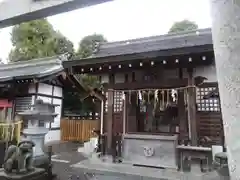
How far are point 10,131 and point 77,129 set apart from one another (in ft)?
15.9

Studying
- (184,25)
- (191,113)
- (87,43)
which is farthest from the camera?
(87,43)

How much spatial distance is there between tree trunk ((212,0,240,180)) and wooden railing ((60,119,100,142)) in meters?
11.5

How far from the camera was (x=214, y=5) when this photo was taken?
1.24 m

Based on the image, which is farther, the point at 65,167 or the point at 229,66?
the point at 65,167

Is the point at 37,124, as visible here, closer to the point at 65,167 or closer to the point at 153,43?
the point at 65,167

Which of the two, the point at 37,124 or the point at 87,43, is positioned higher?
the point at 87,43

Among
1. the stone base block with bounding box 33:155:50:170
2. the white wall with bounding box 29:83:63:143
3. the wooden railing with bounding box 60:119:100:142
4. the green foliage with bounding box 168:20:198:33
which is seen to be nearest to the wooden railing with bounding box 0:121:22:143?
the white wall with bounding box 29:83:63:143

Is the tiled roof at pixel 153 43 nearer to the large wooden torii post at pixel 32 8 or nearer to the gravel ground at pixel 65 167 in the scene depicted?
the gravel ground at pixel 65 167

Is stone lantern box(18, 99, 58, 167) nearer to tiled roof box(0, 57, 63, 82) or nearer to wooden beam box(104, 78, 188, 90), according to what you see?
wooden beam box(104, 78, 188, 90)

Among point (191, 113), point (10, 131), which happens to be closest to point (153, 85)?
point (191, 113)

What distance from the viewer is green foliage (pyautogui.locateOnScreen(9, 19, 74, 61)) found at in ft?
62.2

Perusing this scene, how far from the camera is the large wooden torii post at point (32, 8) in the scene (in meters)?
1.62

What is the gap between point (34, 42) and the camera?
19.2 m

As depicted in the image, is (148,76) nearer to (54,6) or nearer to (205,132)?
(205,132)
